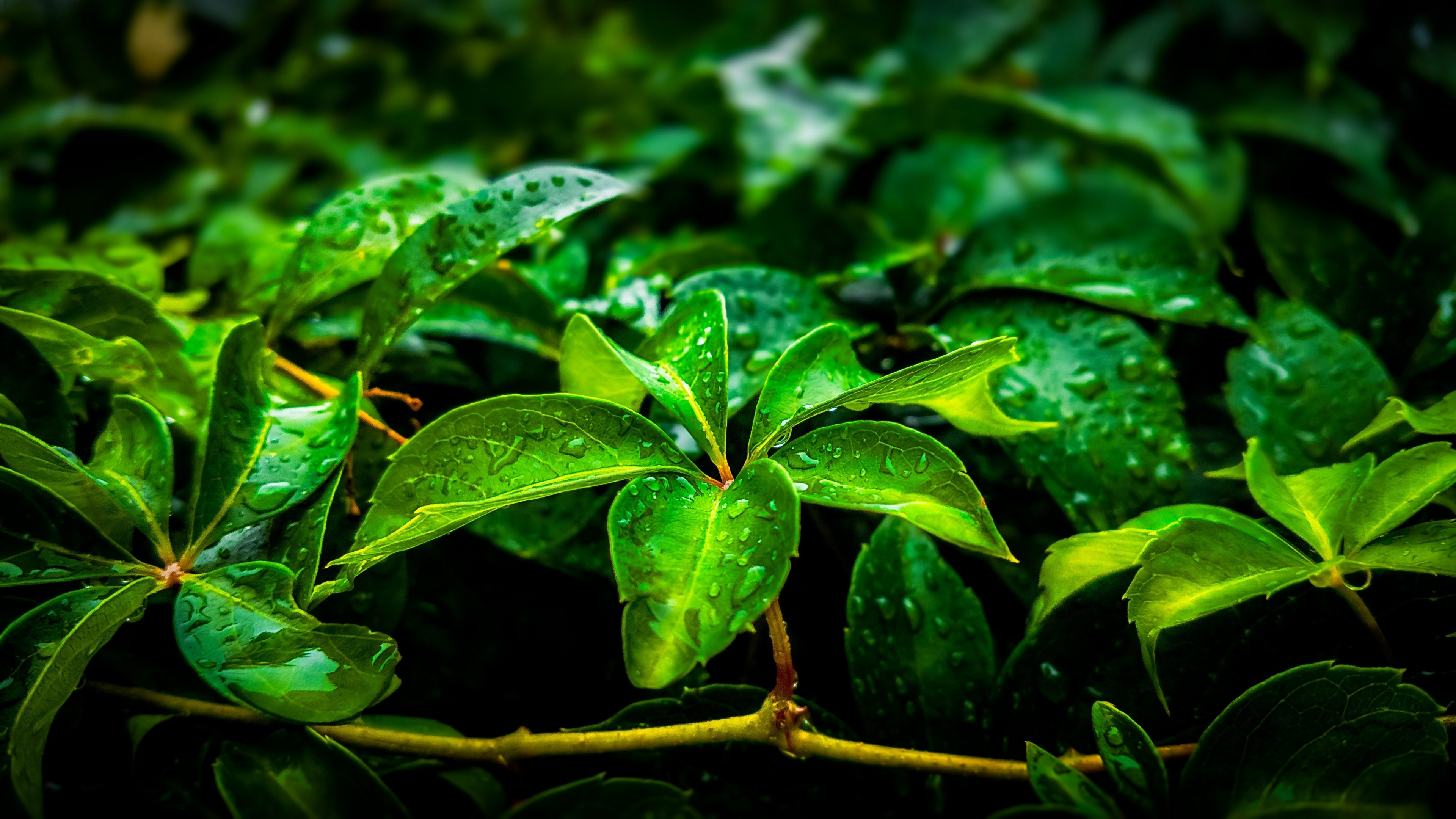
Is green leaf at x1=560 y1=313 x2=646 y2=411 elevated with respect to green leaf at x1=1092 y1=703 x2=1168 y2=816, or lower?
elevated

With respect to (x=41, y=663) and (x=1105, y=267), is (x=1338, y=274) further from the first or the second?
(x=41, y=663)

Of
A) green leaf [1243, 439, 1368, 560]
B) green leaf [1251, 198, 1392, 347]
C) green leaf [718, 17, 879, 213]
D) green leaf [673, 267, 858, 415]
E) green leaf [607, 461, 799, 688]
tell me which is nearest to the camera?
green leaf [607, 461, 799, 688]

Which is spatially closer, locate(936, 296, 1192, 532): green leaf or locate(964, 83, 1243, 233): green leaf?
locate(936, 296, 1192, 532): green leaf

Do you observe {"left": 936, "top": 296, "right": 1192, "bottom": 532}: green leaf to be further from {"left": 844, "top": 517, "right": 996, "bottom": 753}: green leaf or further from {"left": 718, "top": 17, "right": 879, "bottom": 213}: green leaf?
{"left": 718, "top": 17, "right": 879, "bottom": 213}: green leaf

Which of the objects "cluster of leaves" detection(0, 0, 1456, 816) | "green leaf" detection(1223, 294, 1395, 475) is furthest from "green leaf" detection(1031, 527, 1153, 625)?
"green leaf" detection(1223, 294, 1395, 475)

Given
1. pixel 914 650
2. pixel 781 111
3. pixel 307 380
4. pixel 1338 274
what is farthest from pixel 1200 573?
pixel 781 111
